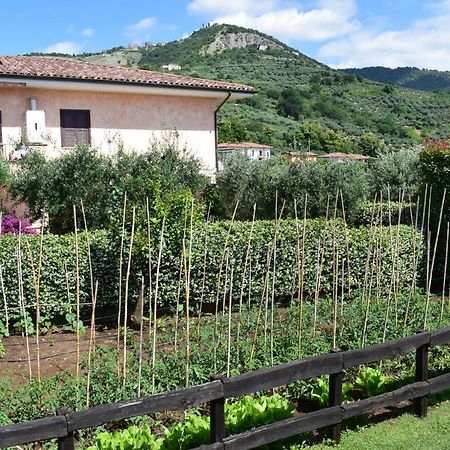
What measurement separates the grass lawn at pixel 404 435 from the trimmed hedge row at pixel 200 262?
3479mm

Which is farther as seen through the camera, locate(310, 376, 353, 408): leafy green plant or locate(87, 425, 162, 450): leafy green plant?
locate(310, 376, 353, 408): leafy green plant

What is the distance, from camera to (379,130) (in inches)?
2692

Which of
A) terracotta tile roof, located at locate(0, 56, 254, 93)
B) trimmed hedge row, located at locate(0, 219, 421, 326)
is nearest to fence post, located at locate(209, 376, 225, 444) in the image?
trimmed hedge row, located at locate(0, 219, 421, 326)

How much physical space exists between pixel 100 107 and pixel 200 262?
1023cm

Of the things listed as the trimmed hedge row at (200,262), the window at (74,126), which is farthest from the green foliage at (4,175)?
the trimmed hedge row at (200,262)

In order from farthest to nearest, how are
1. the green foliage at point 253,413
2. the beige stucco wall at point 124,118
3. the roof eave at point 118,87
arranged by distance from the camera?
the beige stucco wall at point 124,118
the roof eave at point 118,87
the green foliage at point 253,413

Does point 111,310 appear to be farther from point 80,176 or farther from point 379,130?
point 379,130

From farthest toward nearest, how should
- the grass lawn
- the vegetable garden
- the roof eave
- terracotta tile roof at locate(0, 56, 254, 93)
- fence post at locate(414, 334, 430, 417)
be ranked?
1. terracotta tile roof at locate(0, 56, 254, 93)
2. the roof eave
3. fence post at locate(414, 334, 430, 417)
4. the vegetable garden
5. the grass lawn

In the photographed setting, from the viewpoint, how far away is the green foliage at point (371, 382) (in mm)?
6176

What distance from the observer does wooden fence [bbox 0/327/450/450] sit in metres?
3.90

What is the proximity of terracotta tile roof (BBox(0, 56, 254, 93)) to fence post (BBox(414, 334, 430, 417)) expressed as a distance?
47.5 feet

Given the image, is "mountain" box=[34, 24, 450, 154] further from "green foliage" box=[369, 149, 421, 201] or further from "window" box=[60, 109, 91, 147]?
"window" box=[60, 109, 91, 147]

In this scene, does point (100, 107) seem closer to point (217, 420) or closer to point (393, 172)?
point (393, 172)

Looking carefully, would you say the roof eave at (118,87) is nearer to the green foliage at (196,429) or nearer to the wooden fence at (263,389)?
the green foliage at (196,429)
